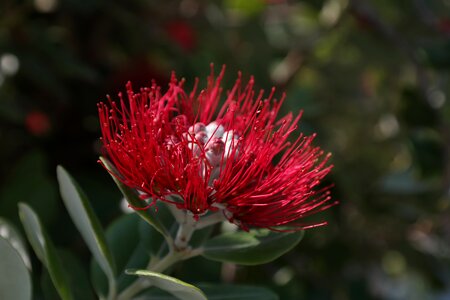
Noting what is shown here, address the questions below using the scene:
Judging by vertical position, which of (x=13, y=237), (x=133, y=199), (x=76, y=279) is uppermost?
(x=133, y=199)

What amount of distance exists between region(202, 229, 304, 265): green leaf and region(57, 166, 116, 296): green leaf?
14cm

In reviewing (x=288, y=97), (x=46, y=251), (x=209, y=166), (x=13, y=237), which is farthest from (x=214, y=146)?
(x=288, y=97)

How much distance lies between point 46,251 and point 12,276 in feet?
0.17

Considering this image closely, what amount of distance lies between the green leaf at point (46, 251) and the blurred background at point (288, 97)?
1.36 ft

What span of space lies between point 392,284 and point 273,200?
7.10 feet

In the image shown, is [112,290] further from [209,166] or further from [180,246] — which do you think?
[209,166]

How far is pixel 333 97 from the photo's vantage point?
8.30 feet

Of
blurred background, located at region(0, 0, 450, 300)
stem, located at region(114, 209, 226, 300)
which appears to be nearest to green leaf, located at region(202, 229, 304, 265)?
stem, located at region(114, 209, 226, 300)

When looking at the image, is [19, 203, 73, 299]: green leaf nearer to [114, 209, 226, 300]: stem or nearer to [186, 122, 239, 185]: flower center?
[114, 209, 226, 300]: stem

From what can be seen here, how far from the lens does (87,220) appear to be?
36.0 inches

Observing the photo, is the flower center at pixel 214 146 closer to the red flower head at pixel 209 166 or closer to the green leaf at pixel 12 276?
the red flower head at pixel 209 166

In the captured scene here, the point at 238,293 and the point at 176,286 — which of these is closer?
the point at 176,286

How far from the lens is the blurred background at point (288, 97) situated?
1.58 metres

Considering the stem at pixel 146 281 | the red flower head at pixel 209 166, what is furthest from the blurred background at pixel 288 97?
the red flower head at pixel 209 166
